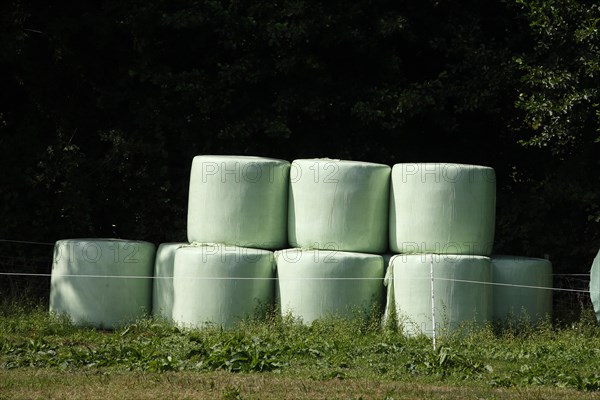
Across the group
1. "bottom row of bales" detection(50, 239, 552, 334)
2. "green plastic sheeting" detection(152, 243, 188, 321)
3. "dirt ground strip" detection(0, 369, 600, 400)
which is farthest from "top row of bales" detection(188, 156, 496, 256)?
"dirt ground strip" detection(0, 369, 600, 400)

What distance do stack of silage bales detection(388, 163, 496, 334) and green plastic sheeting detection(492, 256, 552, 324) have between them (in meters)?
0.40

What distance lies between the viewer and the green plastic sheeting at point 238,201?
40.4 feet

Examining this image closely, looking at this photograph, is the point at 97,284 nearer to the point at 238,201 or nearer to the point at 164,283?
the point at 164,283

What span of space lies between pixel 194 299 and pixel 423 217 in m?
3.00

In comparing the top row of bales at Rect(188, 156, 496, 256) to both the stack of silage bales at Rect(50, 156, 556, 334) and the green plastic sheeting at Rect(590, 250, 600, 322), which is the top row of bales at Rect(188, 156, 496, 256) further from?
the green plastic sheeting at Rect(590, 250, 600, 322)

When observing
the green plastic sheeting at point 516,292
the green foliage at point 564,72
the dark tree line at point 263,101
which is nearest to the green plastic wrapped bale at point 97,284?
the dark tree line at point 263,101

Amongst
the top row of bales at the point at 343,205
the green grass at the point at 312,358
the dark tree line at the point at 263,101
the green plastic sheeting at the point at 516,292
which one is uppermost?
the dark tree line at the point at 263,101

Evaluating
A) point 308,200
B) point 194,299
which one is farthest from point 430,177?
point 194,299

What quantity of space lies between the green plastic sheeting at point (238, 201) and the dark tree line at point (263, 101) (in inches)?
90.9

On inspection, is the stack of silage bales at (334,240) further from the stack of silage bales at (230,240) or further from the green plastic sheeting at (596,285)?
the green plastic sheeting at (596,285)

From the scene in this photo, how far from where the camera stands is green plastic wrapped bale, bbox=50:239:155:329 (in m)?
12.6

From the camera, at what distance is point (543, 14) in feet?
46.5

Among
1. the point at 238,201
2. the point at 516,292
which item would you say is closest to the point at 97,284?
the point at 238,201

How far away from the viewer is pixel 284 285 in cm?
1218
